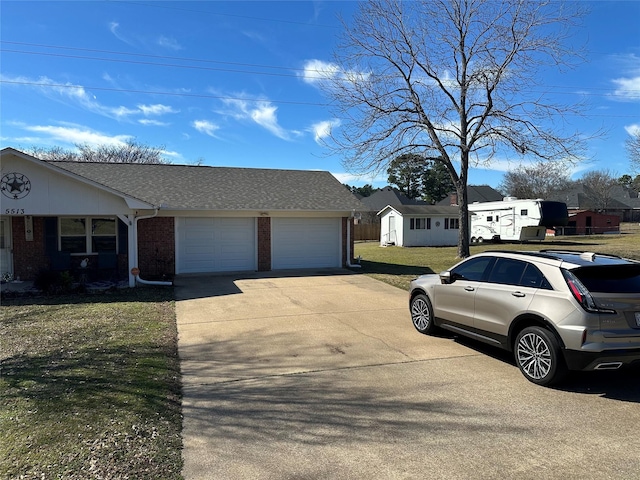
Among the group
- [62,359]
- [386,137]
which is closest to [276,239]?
[386,137]

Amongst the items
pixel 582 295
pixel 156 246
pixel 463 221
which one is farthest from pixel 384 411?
pixel 463 221

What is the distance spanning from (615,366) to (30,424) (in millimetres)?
5908

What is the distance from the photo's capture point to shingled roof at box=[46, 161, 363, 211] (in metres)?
15.7

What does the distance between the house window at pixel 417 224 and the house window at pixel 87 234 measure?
23.0 metres

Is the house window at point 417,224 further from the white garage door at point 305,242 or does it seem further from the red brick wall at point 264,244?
the red brick wall at point 264,244

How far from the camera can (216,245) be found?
16094mm

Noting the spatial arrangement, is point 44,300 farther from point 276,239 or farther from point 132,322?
point 276,239

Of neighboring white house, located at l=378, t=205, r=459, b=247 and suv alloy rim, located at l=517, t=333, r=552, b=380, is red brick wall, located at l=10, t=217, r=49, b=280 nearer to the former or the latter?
suv alloy rim, located at l=517, t=333, r=552, b=380

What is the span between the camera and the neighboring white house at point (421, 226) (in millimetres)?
32875

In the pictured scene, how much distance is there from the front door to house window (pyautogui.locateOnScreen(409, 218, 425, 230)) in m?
25.4

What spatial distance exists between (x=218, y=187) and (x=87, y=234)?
16.7 ft

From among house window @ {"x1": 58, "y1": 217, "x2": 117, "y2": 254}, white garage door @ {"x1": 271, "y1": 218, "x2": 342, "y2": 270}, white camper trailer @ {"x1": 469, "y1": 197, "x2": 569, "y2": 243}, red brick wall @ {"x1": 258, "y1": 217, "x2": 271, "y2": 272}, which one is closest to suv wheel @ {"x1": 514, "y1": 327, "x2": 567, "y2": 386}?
red brick wall @ {"x1": 258, "y1": 217, "x2": 271, "y2": 272}

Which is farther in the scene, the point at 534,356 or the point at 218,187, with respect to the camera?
the point at 218,187

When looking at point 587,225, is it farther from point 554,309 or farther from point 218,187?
point 554,309
